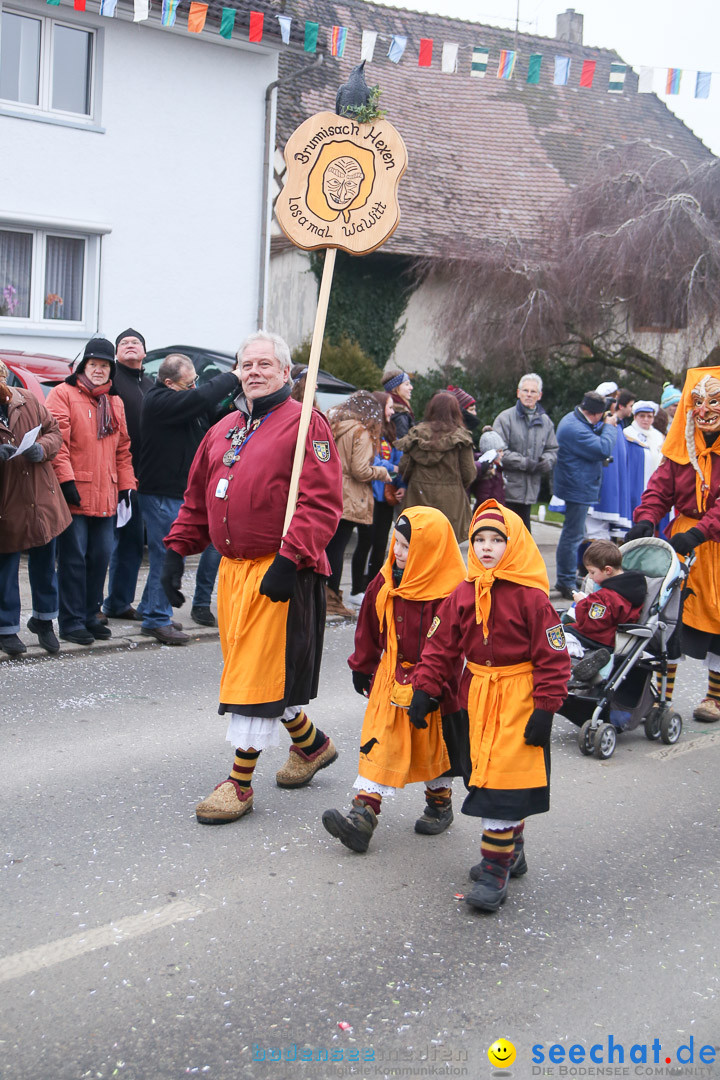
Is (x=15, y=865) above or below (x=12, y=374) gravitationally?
below

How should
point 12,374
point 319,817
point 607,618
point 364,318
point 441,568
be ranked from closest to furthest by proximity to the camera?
point 441,568 → point 319,817 → point 607,618 → point 12,374 → point 364,318

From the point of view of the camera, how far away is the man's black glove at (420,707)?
14.1ft

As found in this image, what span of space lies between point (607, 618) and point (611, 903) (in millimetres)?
2365

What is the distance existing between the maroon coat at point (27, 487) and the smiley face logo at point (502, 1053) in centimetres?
498

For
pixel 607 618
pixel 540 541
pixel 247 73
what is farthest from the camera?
pixel 247 73

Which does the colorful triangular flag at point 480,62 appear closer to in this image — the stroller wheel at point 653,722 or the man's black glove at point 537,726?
the stroller wheel at point 653,722

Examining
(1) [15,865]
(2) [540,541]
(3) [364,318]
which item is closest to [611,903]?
(1) [15,865]

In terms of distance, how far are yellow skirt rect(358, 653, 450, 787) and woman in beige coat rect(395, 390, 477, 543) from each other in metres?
4.60

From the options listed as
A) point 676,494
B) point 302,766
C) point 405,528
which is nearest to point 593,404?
point 676,494

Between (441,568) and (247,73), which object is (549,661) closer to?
(441,568)

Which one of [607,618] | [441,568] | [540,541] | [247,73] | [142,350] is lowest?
[540,541]

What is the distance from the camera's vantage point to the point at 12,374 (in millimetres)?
8484

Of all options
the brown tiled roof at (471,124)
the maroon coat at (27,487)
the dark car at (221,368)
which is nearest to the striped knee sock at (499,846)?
the maroon coat at (27,487)

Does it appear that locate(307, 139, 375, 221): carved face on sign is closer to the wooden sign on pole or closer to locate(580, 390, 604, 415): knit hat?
the wooden sign on pole
